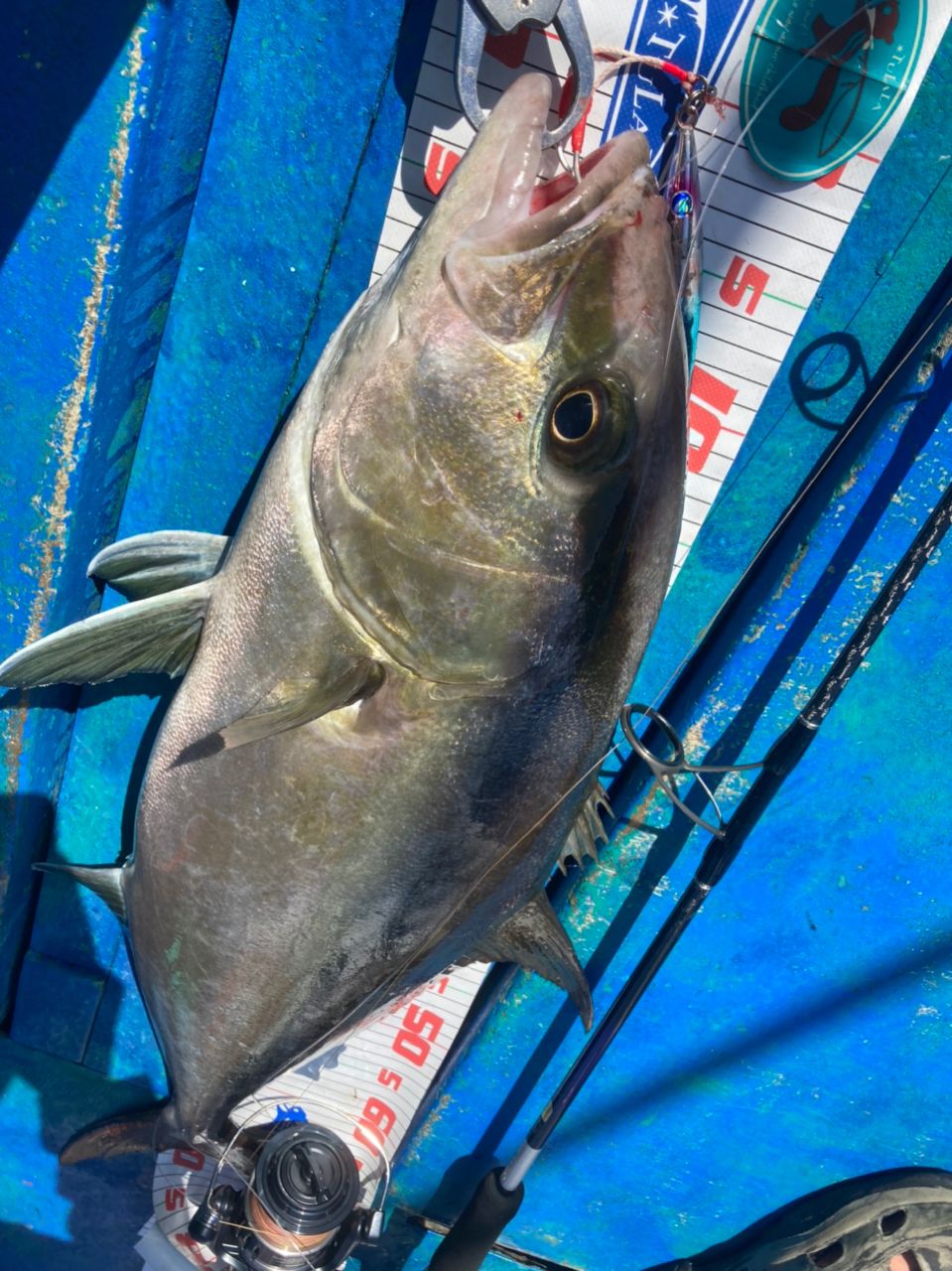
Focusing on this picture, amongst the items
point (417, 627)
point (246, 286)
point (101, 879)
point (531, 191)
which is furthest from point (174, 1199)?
point (531, 191)

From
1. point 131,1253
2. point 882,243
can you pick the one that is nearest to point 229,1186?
point 131,1253

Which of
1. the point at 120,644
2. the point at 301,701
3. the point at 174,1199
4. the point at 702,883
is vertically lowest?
the point at 174,1199

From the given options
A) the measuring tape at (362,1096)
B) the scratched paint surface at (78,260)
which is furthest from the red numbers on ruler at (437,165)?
the measuring tape at (362,1096)

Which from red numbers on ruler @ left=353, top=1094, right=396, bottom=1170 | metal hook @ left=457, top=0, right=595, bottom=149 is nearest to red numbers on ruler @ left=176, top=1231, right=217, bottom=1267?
red numbers on ruler @ left=353, top=1094, right=396, bottom=1170

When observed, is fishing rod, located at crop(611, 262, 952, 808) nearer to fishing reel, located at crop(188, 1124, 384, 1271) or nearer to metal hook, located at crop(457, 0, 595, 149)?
metal hook, located at crop(457, 0, 595, 149)

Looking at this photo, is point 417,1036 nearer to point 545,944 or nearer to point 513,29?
point 545,944

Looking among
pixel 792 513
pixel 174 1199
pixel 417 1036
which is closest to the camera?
pixel 792 513

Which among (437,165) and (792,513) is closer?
(437,165)
